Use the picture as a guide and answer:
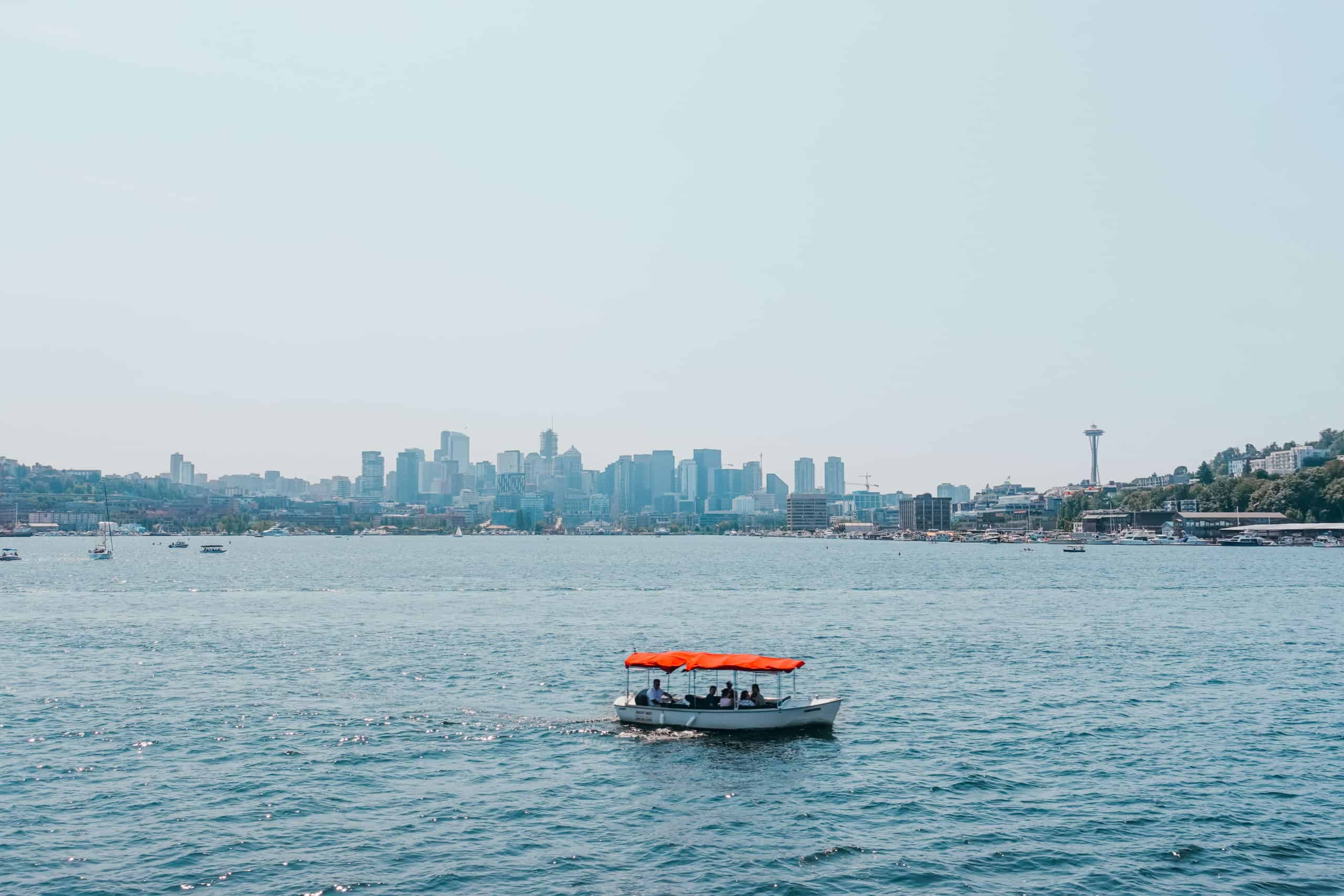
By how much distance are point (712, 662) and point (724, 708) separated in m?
2.71

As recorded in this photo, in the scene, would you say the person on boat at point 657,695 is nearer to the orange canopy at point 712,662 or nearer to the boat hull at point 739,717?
the boat hull at point 739,717

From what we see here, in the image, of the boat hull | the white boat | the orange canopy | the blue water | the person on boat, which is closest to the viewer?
the blue water

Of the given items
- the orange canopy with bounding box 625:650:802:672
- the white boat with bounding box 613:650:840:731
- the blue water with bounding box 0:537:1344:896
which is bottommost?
the blue water with bounding box 0:537:1344:896

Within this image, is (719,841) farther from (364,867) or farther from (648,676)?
(648,676)

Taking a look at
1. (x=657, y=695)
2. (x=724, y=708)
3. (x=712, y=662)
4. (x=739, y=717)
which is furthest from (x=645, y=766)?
(x=712, y=662)

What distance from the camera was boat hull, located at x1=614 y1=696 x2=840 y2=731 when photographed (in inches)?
2202

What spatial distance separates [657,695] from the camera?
58.3 meters

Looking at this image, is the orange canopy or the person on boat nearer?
the orange canopy

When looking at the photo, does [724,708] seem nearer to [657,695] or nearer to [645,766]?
[657,695]

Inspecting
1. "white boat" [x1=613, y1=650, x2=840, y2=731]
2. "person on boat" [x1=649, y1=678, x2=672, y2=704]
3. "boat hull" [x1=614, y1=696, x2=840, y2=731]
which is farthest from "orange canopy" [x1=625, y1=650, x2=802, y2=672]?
"boat hull" [x1=614, y1=696, x2=840, y2=731]

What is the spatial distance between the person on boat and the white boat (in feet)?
0.45

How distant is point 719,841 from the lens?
1547 inches

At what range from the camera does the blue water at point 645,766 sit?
36188 millimetres

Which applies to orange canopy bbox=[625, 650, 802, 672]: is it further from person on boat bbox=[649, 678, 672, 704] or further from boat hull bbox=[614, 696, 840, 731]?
boat hull bbox=[614, 696, 840, 731]
